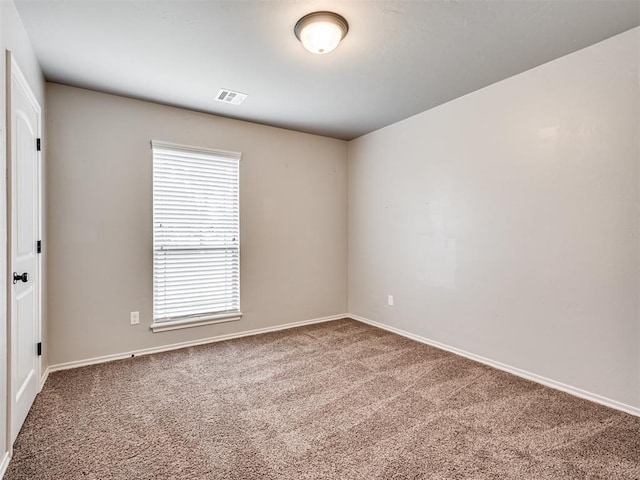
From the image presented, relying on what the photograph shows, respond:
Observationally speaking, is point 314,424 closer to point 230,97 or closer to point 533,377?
point 533,377

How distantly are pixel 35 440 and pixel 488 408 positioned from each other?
2.81 m

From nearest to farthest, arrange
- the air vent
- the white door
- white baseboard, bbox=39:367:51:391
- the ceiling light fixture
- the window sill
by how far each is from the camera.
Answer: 1. the white door
2. the ceiling light fixture
3. white baseboard, bbox=39:367:51:391
4. the air vent
5. the window sill

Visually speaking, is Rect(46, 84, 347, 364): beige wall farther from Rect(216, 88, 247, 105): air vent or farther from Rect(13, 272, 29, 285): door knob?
Rect(13, 272, 29, 285): door knob

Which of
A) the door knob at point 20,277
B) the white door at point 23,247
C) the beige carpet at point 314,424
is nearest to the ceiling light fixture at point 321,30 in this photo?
the white door at point 23,247

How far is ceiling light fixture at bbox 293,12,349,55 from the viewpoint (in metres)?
2.02

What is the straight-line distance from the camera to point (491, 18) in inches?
82.2

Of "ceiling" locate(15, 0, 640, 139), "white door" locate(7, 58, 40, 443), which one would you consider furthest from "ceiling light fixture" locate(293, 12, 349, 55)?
"white door" locate(7, 58, 40, 443)

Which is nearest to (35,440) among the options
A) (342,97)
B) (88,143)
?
(88,143)

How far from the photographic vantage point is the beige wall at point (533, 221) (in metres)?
2.28

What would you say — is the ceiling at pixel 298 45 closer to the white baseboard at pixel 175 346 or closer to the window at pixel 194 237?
the window at pixel 194 237

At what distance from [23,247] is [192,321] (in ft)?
5.80

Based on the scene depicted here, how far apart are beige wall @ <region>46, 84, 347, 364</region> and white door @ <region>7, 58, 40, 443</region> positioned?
504mm

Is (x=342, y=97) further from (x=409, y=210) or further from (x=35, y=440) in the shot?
(x=35, y=440)

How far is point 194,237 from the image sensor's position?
143 inches
